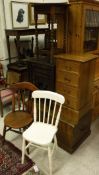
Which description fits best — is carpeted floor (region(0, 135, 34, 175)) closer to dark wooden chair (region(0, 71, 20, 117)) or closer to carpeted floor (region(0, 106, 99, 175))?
carpeted floor (region(0, 106, 99, 175))

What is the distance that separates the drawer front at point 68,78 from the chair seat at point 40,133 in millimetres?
532

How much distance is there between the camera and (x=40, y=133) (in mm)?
1845

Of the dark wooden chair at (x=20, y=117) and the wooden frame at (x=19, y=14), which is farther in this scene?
the wooden frame at (x=19, y=14)

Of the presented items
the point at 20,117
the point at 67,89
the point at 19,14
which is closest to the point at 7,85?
the point at 20,117

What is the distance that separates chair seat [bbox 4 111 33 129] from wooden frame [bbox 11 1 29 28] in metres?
2.10

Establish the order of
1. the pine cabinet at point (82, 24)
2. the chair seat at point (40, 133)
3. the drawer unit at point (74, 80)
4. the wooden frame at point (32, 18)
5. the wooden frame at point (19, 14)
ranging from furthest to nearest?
1. the wooden frame at point (32, 18)
2. the wooden frame at point (19, 14)
3. the pine cabinet at point (82, 24)
4. the drawer unit at point (74, 80)
5. the chair seat at point (40, 133)

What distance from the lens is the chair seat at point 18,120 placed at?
2.04 meters

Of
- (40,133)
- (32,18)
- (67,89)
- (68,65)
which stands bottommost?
(40,133)

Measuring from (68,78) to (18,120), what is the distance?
80 centimetres

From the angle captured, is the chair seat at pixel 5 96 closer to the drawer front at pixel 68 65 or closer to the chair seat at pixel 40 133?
the chair seat at pixel 40 133

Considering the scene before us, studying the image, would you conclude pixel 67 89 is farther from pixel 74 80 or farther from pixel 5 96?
pixel 5 96

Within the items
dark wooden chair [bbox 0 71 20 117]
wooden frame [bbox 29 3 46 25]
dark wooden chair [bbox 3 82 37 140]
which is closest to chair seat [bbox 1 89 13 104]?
dark wooden chair [bbox 0 71 20 117]

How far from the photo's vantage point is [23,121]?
2.10 meters

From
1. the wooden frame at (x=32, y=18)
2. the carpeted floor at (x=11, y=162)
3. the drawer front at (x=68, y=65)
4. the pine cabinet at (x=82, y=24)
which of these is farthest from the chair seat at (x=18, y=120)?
the wooden frame at (x=32, y=18)
